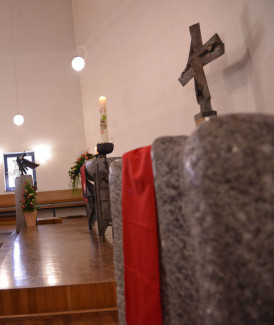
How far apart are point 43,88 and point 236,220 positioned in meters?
9.94

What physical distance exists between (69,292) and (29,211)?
4.34 m

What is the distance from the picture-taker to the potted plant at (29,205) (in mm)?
6191

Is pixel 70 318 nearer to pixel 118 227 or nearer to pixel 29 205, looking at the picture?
pixel 118 227

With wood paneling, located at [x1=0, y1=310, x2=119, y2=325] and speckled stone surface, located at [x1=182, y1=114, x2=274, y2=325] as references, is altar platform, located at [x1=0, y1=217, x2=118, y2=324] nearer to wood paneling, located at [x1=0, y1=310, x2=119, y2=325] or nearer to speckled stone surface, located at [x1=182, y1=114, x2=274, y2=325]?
wood paneling, located at [x1=0, y1=310, x2=119, y2=325]

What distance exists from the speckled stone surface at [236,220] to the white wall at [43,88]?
9.44 m

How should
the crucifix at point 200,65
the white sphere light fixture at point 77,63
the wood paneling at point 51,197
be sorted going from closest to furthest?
1. the crucifix at point 200,65
2. the white sphere light fixture at point 77,63
3. the wood paneling at point 51,197

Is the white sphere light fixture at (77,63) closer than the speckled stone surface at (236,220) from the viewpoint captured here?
No

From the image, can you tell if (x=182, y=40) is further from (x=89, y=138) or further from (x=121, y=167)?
(x=89, y=138)

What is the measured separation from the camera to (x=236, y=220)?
67 centimetres

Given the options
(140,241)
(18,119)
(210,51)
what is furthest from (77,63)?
(140,241)

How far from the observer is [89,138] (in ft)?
32.1

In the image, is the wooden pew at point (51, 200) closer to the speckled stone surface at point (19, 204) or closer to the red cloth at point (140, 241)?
the speckled stone surface at point (19, 204)

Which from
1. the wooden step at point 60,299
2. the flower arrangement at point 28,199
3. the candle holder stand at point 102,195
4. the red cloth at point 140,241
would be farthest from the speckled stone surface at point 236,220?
the flower arrangement at point 28,199

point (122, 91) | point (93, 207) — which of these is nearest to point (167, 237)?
point (93, 207)
